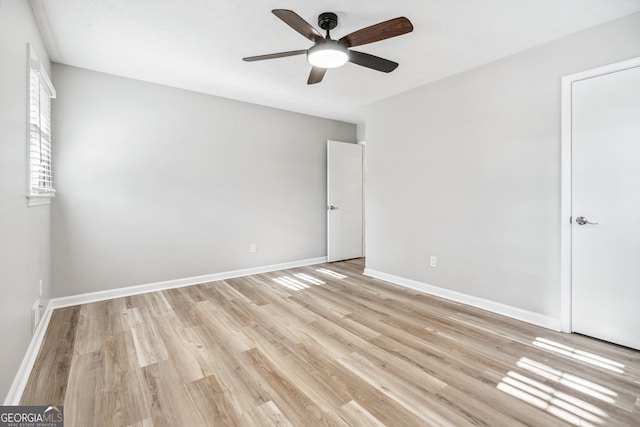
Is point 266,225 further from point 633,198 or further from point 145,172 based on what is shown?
point 633,198

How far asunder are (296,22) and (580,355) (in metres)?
3.08

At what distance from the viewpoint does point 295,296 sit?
3410 mm

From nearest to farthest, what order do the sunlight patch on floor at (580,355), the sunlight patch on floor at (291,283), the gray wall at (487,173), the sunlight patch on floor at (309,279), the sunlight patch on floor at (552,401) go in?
the sunlight patch on floor at (552,401)
the sunlight patch on floor at (580,355)
the gray wall at (487,173)
the sunlight patch on floor at (291,283)
the sunlight patch on floor at (309,279)

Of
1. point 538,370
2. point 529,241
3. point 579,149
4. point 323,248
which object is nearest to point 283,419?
point 538,370

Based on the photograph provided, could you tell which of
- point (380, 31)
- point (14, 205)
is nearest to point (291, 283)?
point (14, 205)

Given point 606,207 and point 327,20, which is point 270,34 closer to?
point 327,20

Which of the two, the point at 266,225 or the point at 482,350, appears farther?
the point at 266,225

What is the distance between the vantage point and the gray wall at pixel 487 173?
99.8 inches

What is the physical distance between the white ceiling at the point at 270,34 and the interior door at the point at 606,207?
2.01ft

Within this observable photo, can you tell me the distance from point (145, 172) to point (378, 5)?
3077 millimetres

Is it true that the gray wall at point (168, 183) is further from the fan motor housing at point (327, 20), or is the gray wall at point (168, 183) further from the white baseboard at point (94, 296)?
the fan motor housing at point (327, 20)

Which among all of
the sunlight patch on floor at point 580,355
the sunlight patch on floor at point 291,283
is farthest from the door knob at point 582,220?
the sunlight patch on floor at point 291,283

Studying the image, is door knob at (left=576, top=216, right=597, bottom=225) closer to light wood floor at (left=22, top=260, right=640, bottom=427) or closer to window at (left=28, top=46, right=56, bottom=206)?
light wood floor at (left=22, top=260, right=640, bottom=427)

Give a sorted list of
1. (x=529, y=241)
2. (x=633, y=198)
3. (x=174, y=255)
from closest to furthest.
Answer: (x=633, y=198) → (x=529, y=241) → (x=174, y=255)
